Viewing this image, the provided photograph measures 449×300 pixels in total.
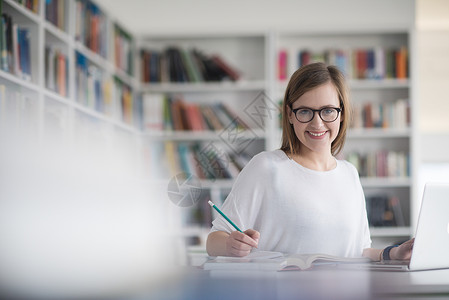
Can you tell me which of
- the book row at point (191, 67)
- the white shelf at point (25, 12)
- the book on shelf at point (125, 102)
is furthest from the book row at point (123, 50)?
the white shelf at point (25, 12)

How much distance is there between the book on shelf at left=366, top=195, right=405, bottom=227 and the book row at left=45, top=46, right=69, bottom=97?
7.65 feet

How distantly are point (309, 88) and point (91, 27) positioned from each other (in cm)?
243

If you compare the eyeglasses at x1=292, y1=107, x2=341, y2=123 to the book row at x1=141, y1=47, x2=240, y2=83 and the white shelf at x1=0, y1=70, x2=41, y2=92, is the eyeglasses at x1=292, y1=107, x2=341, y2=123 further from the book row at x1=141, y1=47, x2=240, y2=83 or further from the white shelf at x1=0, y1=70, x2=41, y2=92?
the book row at x1=141, y1=47, x2=240, y2=83

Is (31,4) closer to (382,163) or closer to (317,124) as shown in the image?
(317,124)

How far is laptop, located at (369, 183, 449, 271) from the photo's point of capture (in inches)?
44.8

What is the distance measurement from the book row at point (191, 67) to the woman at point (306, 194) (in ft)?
9.42

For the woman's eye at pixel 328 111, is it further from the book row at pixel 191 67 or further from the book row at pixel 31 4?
the book row at pixel 191 67

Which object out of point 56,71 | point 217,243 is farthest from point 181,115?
point 217,243

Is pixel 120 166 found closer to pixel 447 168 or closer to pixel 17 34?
pixel 17 34

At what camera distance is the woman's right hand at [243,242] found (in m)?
1.16

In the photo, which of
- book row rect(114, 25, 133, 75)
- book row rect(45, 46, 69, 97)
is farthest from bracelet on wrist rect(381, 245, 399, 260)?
book row rect(114, 25, 133, 75)

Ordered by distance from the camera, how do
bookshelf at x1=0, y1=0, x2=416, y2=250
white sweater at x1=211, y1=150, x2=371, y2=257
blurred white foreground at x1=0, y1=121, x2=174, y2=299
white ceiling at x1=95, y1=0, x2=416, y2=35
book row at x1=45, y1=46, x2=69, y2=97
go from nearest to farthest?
blurred white foreground at x1=0, y1=121, x2=174, y2=299 → white sweater at x1=211, y1=150, x2=371, y2=257 → book row at x1=45, y1=46, x2=69, y2=97 → bookshelf at x1=0, y1=0, x2=416, y2=250 → white ceiling at x1=95, y1=0, x2=416, y2=35

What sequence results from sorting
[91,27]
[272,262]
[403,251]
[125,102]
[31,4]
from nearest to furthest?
[272,262], [403,251], [31,4], [91,27], [125,102]

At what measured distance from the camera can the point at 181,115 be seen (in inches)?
170
